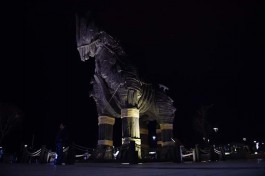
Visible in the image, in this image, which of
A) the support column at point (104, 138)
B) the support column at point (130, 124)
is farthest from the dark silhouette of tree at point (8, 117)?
the support column at point (130, 124)

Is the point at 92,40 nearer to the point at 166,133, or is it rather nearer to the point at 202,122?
the point at 166,133

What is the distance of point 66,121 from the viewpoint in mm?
40375

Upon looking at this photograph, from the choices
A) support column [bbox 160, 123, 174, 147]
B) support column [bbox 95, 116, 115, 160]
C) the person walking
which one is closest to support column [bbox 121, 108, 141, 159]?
support column [bbox 95, 116, 115, 160]

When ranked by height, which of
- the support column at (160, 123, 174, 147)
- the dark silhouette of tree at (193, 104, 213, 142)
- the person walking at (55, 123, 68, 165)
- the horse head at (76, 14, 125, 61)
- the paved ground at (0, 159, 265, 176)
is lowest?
the paved ground at (0, 159, 265, 176)

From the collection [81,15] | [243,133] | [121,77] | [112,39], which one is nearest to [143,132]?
[121,77]

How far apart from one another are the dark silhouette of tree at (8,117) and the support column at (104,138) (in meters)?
18.3

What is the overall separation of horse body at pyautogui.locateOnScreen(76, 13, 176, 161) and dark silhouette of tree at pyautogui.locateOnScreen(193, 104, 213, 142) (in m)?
17.0

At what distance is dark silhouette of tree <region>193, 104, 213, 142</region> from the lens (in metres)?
38.2

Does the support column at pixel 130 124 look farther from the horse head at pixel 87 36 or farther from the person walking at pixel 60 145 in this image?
the horse head at pixel 87 36

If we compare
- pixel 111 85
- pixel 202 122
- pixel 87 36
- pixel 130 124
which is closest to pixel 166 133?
pixel 130 124

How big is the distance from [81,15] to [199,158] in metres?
12.4

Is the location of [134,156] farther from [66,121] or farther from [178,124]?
[178,124]

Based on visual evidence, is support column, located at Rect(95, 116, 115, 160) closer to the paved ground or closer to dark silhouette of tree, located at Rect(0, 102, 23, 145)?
the paved ground

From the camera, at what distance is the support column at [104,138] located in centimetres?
1939
